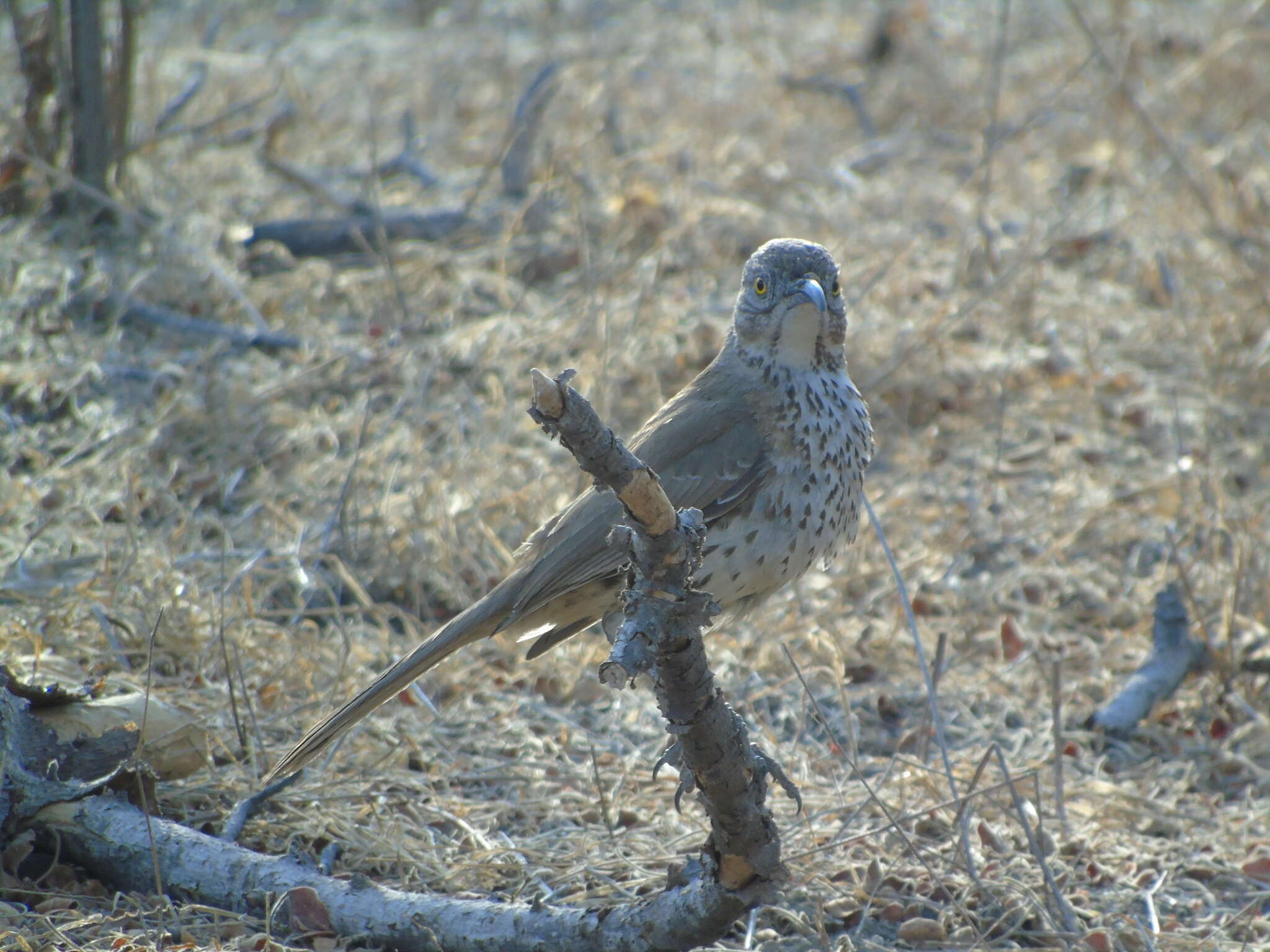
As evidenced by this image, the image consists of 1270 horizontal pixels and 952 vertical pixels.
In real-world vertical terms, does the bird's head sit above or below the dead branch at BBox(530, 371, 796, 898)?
above

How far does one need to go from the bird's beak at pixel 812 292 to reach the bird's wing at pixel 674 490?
0.33 meters

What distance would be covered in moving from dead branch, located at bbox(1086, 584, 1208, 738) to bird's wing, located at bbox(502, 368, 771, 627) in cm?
153

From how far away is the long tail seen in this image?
3029mm

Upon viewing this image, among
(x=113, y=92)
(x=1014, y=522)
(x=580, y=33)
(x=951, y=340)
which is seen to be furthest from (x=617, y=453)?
(x=580, y=33)

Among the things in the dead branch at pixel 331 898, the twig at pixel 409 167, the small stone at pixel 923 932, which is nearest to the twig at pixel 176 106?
the twig at pixel 409 167

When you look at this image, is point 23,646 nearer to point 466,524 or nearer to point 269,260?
point 466,524

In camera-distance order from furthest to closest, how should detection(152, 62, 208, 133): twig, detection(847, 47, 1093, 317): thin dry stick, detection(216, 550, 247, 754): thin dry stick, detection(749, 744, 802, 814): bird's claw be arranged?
detection(152, 62, 208, 133): twig → detection(847, 47, 1093, 317): thin dry stick → detection(216, 550, 247, 754): thin dry stick → detection(749, 744, 802, 814): bird's claw

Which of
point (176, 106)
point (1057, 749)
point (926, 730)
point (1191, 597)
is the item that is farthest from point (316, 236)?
point (1057, 749)

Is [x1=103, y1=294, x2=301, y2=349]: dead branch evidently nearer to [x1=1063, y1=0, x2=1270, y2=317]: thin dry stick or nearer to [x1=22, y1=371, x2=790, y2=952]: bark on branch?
[x1=22, y1=371, x2=790, y2=952]: bark on branch

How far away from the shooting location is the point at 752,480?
3.38 meters

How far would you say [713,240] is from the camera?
680 cm

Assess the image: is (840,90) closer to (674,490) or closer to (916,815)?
(674,490)

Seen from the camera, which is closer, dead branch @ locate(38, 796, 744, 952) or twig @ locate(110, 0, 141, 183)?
dead branch @ locate(38, 796, 744, 952)

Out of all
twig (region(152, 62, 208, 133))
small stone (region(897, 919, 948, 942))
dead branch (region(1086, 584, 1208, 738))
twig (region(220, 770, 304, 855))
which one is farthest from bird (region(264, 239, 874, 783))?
twig (region(152, 62, 208, 133))
